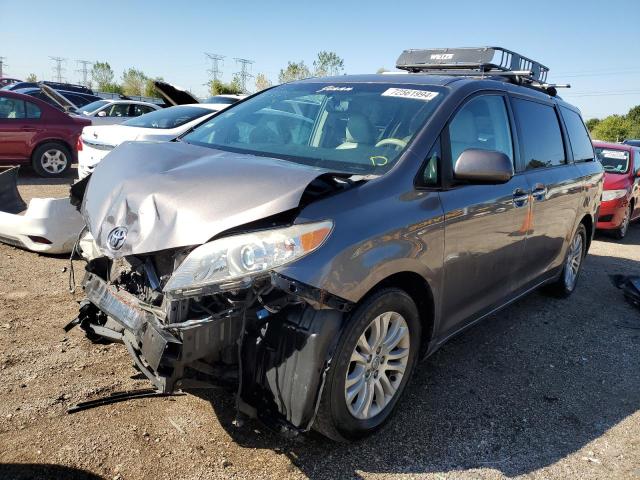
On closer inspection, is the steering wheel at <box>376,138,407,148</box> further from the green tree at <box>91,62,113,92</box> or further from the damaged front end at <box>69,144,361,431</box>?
the green tree at <box>91,62,113,92</box>

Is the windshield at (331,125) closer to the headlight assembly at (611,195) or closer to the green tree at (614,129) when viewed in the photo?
the headlight assembly at (611,195)

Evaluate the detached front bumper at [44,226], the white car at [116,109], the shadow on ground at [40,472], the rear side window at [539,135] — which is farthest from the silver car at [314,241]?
the white car at [116,109]

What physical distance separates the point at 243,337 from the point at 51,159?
973 centimetres

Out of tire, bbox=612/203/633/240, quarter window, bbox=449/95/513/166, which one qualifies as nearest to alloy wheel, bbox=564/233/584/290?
quarter window, bbox=449/95/513/166

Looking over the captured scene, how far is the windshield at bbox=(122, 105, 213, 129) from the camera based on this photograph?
7875 millimetres

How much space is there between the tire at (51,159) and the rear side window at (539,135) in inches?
365

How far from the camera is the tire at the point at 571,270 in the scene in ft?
17.2

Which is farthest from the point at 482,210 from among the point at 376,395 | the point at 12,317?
the point at 12,317

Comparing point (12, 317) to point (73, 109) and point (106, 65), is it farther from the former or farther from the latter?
point (106, 65)

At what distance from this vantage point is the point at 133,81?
71.8 metres

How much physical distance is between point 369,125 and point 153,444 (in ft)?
6.80

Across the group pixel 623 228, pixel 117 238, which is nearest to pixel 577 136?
pixel 117 238

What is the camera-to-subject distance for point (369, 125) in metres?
3.14

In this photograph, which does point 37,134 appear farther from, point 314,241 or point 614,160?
point 614,160
